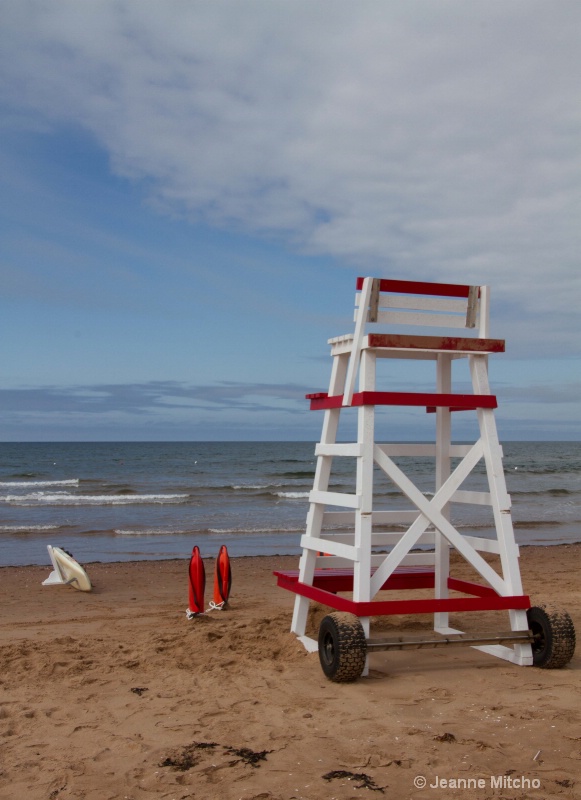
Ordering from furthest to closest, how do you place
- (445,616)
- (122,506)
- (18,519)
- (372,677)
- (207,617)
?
(122,506) → (18,519) → (207,617) → (445,616) → (372,677)

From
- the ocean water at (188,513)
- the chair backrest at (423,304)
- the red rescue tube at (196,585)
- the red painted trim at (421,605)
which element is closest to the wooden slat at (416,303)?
the chair backrest at (423,304)

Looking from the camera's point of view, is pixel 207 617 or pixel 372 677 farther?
pixel 207 617

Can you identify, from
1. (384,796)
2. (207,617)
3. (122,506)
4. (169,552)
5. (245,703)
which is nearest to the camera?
(384,796)

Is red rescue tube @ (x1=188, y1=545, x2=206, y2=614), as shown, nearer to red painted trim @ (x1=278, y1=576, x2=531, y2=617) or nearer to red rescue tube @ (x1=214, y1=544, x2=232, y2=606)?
red rescue tube @ (x1=214, y1=544, x2=232, y2=606)

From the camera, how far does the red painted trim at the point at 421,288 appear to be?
583 cm

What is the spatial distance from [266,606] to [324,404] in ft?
11.7

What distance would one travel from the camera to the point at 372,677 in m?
5.54

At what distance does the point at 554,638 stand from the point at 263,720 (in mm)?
2290

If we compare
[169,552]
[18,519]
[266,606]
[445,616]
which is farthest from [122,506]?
[445,616]

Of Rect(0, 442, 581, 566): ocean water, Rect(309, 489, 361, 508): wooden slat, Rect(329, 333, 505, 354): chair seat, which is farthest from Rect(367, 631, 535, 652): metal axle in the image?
Rect(0, 442, 581, 566): ocean water

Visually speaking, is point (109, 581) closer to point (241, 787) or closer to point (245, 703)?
point (245, 703)

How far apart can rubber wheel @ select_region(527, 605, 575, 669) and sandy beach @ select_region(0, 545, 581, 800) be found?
0.09 meters

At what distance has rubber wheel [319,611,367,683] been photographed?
519cm

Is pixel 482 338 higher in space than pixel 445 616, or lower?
higher
